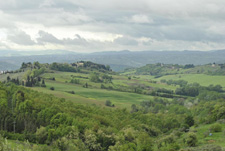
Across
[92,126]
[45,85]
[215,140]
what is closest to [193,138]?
[215,140]

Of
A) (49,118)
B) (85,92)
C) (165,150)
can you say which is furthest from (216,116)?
(85,92)

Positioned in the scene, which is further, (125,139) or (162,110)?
(162,110)

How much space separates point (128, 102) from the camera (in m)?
186

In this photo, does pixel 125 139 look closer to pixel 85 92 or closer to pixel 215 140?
pixel 215 140

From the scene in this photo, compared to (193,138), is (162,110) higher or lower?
lower

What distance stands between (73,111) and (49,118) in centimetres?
1761

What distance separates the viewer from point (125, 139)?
77.1 m

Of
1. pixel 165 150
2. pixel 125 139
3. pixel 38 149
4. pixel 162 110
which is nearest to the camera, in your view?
pixel 38 149

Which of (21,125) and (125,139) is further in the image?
(21,125)

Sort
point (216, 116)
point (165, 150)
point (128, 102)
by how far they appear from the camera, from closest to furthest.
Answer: point (165, 150)
point (216, 116)
point (128, 102)

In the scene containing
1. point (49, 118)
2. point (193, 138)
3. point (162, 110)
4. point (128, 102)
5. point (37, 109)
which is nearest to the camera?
point (193, 138)

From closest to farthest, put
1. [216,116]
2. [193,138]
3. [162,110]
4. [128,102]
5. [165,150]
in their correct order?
[165,150]
[193,138]
[216,116]
[162,110]
[128,102]

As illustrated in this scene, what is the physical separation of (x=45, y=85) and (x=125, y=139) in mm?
130691

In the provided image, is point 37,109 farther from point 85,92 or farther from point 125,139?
point 85,92
